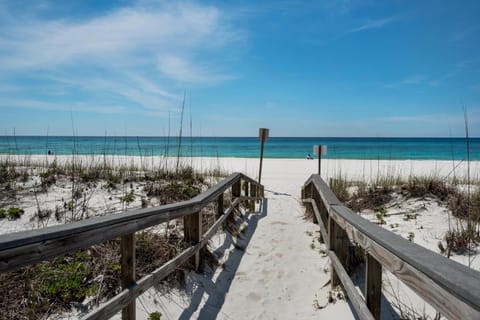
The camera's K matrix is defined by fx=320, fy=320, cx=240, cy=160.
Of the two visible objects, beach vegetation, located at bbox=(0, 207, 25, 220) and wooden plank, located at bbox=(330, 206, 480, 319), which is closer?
wooden plank, located at bbox=(330, 206, 480, 319)

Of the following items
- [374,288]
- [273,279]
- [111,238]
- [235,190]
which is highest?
[111,238]

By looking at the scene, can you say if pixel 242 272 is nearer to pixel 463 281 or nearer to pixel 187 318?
pixel 187 318

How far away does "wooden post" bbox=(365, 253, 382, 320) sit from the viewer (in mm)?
2020

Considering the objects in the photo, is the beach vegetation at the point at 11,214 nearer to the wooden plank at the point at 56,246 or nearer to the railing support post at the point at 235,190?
the railing support post at the point at 235,190

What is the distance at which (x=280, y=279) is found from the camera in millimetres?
3828

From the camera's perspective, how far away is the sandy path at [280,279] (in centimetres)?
310

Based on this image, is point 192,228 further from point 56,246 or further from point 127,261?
point 56,246

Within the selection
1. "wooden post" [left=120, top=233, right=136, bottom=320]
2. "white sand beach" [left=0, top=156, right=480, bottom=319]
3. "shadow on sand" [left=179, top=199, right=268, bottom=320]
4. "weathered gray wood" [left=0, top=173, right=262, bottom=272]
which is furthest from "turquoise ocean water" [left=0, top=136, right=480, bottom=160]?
"weathered gray wood" [left=0, top=173, right=262, bottom=272]

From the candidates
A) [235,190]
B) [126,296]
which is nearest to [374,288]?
[126,296]

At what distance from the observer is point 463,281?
1.07m

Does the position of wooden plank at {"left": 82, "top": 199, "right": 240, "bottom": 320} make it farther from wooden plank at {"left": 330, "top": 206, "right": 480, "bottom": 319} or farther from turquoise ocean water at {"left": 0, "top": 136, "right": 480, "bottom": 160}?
turquoise ocean water at {"left": 0, "top": 136, "right": 480, "bottom": 160}

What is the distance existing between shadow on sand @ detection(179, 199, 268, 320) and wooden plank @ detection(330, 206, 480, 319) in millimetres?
1816

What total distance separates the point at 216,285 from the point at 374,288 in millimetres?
2038

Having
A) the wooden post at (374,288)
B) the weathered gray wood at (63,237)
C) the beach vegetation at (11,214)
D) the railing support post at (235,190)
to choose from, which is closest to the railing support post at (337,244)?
the wooden post at (374,288)
